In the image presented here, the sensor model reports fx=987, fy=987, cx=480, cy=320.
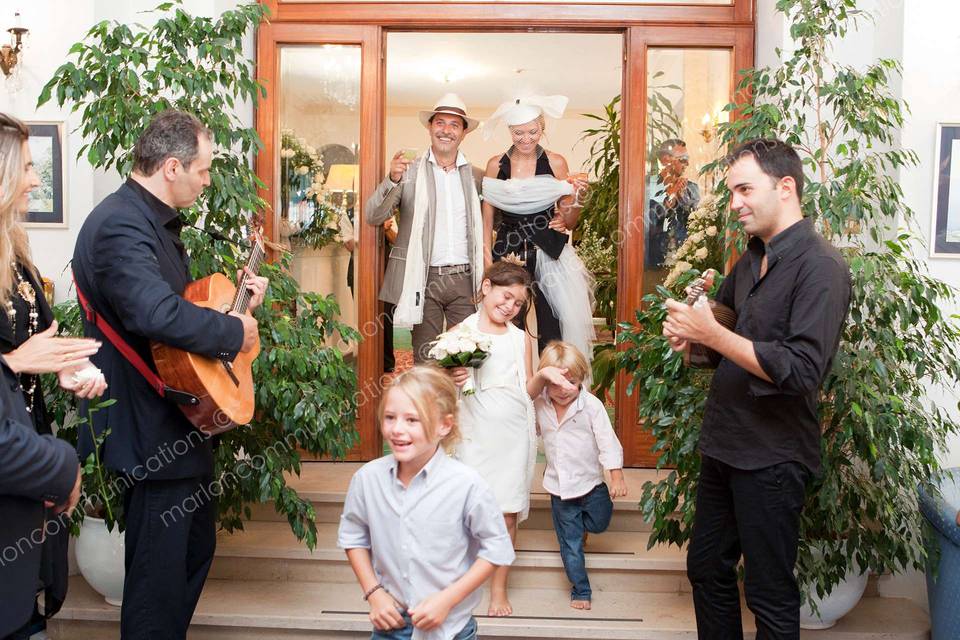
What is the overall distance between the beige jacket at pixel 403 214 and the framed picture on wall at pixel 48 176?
4.81 feet

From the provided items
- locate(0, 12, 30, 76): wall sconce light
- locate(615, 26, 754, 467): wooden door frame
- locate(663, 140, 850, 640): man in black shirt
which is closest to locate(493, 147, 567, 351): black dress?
locate(615, 26, 754, 467): wooden door frame

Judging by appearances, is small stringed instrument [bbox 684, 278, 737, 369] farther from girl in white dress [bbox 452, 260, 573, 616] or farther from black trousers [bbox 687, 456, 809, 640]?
girl in white dress [bbox 452, 260, 573, 616]

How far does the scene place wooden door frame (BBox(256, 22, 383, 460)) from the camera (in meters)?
5.29

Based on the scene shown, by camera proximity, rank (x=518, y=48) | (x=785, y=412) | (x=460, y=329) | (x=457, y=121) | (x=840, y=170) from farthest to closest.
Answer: (x=518, y=48) < (x=457, y=121) < (x=460, y=329) < (x=840, y=170) < (x=785, y=412)

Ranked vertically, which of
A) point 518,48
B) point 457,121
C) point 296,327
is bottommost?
point 296,327

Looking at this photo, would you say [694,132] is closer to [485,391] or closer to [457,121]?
[457,121]

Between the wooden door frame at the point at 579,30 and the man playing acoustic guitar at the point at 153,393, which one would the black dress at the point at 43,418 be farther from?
the wooden door frame at the point at 579,30

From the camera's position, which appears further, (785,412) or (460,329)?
(460,329)

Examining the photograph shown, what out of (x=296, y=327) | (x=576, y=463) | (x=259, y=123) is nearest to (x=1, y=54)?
(x=259, y=123)

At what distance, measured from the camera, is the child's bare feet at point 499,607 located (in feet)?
12.6

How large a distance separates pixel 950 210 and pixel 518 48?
610 cm

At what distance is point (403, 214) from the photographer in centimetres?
507

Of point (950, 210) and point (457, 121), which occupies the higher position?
point (457, 121)

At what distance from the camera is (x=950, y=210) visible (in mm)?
4168
